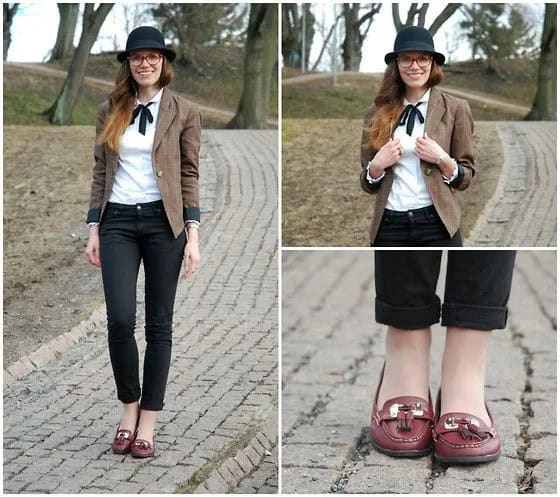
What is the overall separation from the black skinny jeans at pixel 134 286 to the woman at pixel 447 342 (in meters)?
0.85

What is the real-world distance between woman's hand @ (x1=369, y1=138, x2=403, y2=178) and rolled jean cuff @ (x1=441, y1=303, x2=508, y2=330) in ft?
2.18

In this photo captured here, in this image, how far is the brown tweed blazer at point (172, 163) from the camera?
162 inches

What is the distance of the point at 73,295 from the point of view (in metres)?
4.62

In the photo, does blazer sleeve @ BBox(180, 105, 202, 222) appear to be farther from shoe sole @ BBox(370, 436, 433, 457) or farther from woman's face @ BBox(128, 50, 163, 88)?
shoe sole @ BBox(370, 436, 433, 457)

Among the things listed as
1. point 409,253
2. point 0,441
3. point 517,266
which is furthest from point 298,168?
point 517,266

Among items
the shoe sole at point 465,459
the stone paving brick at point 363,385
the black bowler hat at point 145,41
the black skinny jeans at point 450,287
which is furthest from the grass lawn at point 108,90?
the shoe sole at point 465,459

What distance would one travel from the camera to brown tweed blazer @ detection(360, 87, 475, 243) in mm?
4137

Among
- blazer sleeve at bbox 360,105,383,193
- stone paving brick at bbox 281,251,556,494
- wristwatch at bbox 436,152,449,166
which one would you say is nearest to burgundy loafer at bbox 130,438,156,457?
stone paving brick at bbox 281,251,556,494

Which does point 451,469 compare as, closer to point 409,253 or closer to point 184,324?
point 409,253

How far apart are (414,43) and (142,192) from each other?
1129 millimetres

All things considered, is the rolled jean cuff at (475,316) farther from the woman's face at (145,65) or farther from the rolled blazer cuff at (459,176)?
the woman's face at (145,65)

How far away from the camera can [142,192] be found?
4.14m

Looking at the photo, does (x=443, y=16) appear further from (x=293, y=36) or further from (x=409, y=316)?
(x=409, y=316)

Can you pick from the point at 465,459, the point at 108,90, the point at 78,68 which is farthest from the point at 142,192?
the point at 465,459
